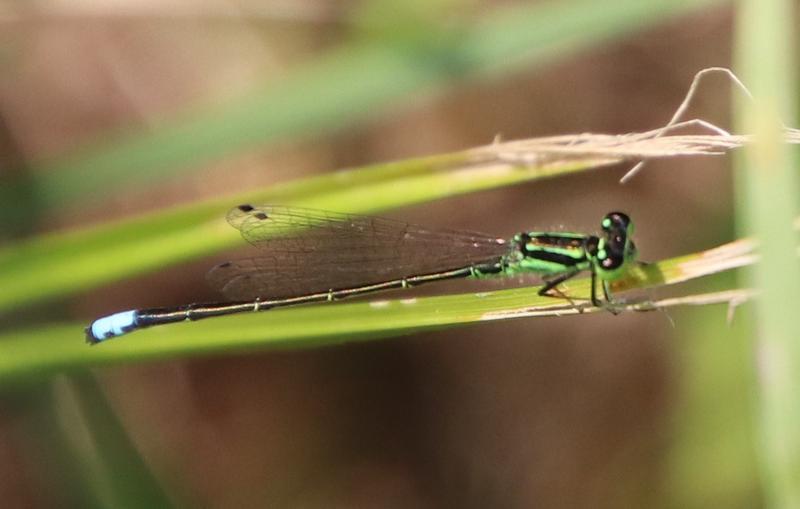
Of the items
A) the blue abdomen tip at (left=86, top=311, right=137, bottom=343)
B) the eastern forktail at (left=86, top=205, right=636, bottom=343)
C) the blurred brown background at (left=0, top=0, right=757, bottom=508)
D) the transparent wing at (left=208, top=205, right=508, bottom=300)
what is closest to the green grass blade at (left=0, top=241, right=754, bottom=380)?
the blue abdomen tip at (left=86, top=311, right=137, bottom=343)

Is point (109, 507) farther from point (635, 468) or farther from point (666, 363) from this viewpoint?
point (666, 363)

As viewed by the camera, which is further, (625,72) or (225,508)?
(625,72)

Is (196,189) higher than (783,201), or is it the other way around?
(196,189)

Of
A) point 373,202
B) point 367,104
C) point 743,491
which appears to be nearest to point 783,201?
point 373,202

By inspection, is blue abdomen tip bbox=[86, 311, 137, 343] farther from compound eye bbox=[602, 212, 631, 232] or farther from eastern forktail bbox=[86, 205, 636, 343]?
compound eye bbox=[602, 212, 631, 232]

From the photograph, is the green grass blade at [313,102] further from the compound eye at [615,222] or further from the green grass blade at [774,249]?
the green grass blade at [774,249]

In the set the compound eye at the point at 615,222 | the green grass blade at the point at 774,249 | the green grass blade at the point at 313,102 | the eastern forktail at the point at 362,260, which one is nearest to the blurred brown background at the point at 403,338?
the green grass blade at the point at 313,102

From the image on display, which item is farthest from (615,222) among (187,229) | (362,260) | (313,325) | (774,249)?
(774,249)
